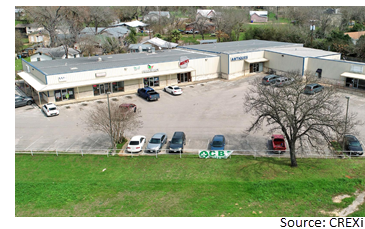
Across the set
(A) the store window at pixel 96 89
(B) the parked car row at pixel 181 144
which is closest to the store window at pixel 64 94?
(A) the store window at pixel 96 89

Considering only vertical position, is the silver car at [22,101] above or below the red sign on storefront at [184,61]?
below

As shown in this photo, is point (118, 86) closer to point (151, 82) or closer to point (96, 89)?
point (96, 89)

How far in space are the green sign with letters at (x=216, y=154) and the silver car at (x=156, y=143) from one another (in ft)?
11.6

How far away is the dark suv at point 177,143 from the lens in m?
24.5

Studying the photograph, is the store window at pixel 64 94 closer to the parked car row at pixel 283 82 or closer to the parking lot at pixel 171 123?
the parking lot at pixel 171 123

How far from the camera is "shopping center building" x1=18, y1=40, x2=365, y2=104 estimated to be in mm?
37781

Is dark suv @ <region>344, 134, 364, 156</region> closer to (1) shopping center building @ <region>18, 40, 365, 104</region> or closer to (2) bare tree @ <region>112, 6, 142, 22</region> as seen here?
(1) shopping center building @ <region>18, 40, 365, 104</region>

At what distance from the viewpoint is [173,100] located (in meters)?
37.7

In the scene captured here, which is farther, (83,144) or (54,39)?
(54,39)

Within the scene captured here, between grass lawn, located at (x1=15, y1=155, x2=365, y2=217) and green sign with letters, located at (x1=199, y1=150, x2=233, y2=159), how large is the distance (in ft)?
1.51

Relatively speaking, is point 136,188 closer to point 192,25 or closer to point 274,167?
point 274,167

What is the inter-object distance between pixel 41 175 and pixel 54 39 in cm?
5242

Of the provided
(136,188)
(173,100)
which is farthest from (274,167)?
(173,100)

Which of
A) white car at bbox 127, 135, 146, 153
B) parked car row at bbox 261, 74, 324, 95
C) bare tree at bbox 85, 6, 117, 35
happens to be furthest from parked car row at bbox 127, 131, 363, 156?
bare tree at bbox 85, 6, 117, 35
